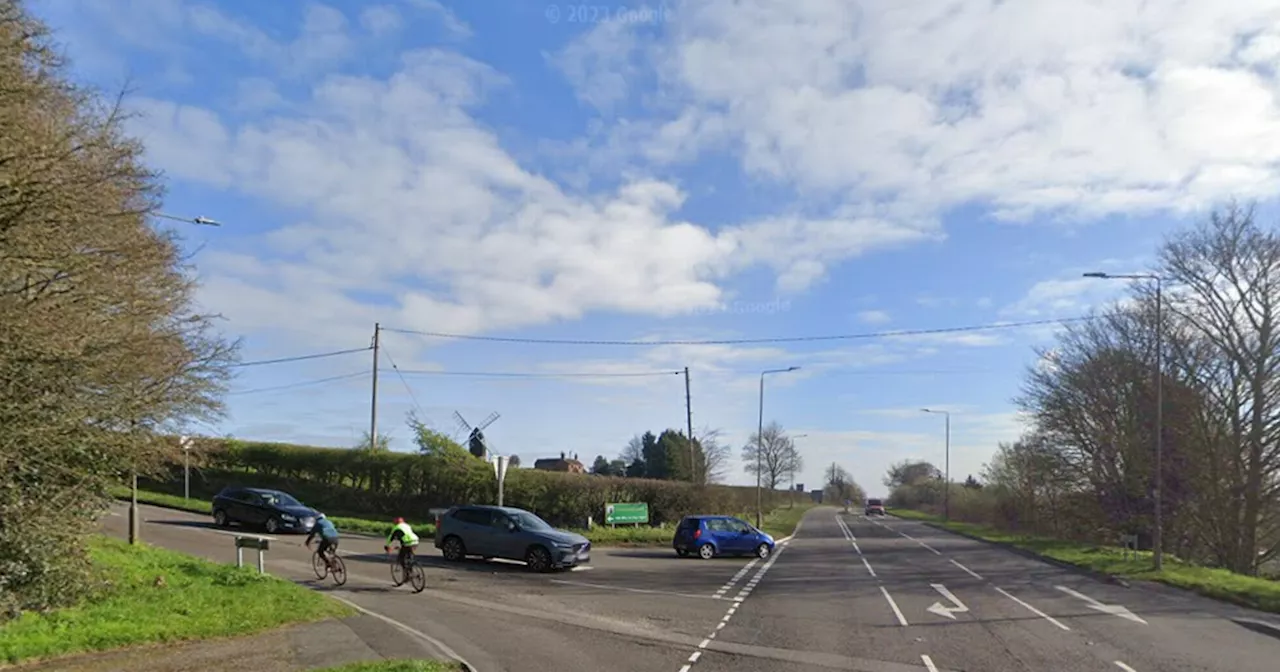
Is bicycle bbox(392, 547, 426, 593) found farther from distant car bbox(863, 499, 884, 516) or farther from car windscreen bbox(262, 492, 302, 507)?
distant car bbox(863, 499, 884, 516)

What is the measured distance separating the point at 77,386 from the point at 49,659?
405 cm

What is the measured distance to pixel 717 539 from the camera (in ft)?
104

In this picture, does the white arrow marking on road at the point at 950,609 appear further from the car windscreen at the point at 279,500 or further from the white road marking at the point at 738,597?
the car windscreen at the point at 279,500

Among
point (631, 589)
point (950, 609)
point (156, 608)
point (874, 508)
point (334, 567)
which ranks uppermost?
point (156, 608)

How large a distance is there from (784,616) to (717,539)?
50.6 ft

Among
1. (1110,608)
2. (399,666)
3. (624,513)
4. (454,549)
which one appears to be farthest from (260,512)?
(1110,608)

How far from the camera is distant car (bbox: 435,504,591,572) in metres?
24.3

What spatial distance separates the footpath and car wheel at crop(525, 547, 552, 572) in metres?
11.0

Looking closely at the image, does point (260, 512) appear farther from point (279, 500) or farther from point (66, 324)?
point (66, 324)

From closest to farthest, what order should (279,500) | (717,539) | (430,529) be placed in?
(717,539), (279,500), (430,529)

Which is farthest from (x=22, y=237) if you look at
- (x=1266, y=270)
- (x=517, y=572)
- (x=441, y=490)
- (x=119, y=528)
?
(x=1266, y=270)

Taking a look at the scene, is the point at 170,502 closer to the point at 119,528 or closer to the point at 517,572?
the point at 119,528

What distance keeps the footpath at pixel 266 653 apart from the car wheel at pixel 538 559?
36.2 ft

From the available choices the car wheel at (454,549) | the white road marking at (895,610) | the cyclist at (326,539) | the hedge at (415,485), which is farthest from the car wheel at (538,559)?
the hedge at (415,485)
